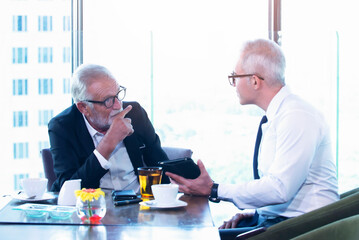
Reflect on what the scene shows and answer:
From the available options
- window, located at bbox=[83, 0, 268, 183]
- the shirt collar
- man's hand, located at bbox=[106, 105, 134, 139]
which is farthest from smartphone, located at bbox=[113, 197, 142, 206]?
window, located at bbox=[83, 0, 268, 183]

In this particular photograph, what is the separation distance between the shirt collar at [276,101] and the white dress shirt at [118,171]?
80cm

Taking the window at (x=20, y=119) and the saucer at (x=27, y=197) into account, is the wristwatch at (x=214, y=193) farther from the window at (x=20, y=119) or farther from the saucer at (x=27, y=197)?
the window at (x=20, y=119)

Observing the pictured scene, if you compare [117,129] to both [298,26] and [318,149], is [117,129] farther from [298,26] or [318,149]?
[298,26]

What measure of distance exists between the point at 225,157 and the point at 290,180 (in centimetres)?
191

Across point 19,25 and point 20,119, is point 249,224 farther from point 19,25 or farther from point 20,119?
point 19,25

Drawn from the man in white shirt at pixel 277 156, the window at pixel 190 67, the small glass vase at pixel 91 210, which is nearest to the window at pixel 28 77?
the window at pixel 190 67

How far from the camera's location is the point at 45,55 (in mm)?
3830

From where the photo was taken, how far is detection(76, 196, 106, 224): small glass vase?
1541 millimetres

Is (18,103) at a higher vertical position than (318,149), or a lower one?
higher

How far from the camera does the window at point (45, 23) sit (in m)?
3.83

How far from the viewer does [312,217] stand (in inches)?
70.6

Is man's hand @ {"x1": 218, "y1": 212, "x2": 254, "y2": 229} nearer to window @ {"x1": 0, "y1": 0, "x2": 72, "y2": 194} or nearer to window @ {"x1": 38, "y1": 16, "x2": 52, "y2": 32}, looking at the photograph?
window @ {"x1": 0, "y1": 0, "x2": 72, "y2": 194}

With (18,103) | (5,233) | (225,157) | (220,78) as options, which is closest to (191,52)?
(220,78)

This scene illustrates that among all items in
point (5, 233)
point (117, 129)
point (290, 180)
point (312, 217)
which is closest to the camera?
point (5, 233)
